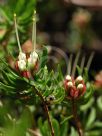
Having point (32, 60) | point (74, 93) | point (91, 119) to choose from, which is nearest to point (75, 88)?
point (74, 93)

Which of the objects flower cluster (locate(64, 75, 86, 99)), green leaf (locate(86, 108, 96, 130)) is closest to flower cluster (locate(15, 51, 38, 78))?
flower cluster (locate(64, 75, 86, 99))

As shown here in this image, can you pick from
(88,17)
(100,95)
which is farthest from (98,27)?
(100,95)

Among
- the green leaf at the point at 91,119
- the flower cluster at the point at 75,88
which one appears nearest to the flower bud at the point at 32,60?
the flower cluster at the point at 75,88

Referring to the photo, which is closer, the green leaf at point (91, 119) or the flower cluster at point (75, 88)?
the flower cluster at point (75, 88)

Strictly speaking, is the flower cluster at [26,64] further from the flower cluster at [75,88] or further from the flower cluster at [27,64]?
the flower cluster at [75,88]

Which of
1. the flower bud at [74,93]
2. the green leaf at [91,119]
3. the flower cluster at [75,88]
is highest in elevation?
the green leaf at [91,119]

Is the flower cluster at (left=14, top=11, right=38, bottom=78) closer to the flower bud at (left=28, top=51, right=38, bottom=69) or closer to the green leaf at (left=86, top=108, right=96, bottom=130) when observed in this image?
the flower bud at (left=28, top=51, right=38, bottom=69)

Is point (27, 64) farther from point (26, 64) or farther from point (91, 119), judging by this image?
point (91, 119)

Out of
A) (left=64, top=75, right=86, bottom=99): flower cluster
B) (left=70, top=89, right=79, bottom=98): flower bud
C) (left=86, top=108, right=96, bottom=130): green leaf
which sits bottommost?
(left=70, top=89, right=79, bottom=98): flower bud
